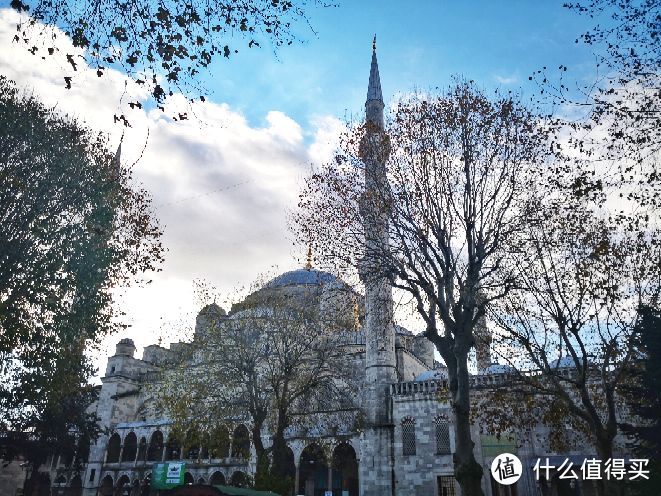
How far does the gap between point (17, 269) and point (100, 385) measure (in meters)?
34.3

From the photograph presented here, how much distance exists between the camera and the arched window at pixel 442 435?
2778 centimetres

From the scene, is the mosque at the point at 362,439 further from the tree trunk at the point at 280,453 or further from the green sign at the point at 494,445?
the tree trunk at the point at 280,453

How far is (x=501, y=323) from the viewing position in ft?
59.8

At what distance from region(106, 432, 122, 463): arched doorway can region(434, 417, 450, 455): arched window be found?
88.9 feet

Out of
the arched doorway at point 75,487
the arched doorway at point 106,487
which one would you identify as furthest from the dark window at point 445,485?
the arched doorway at point 75,487

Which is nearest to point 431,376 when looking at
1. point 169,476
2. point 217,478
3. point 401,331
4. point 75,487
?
point 401,331

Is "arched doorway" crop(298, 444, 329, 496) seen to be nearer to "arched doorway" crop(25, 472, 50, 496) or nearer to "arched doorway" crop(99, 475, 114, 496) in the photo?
"arched doorway" crop(99, 475, 114, 496)

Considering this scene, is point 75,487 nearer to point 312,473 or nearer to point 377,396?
point 312,473

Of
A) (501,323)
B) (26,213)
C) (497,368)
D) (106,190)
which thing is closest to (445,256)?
(501,323)

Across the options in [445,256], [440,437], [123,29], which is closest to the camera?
[123,29]

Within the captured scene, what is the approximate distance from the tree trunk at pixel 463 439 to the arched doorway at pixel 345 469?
21098 mm

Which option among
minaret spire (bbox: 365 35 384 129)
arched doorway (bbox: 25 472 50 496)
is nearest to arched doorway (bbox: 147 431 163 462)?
arched doorway (bbox: 25 472 50 496)

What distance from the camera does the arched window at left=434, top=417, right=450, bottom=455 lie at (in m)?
27.8

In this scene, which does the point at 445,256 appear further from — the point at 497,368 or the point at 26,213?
the point at 497,368
